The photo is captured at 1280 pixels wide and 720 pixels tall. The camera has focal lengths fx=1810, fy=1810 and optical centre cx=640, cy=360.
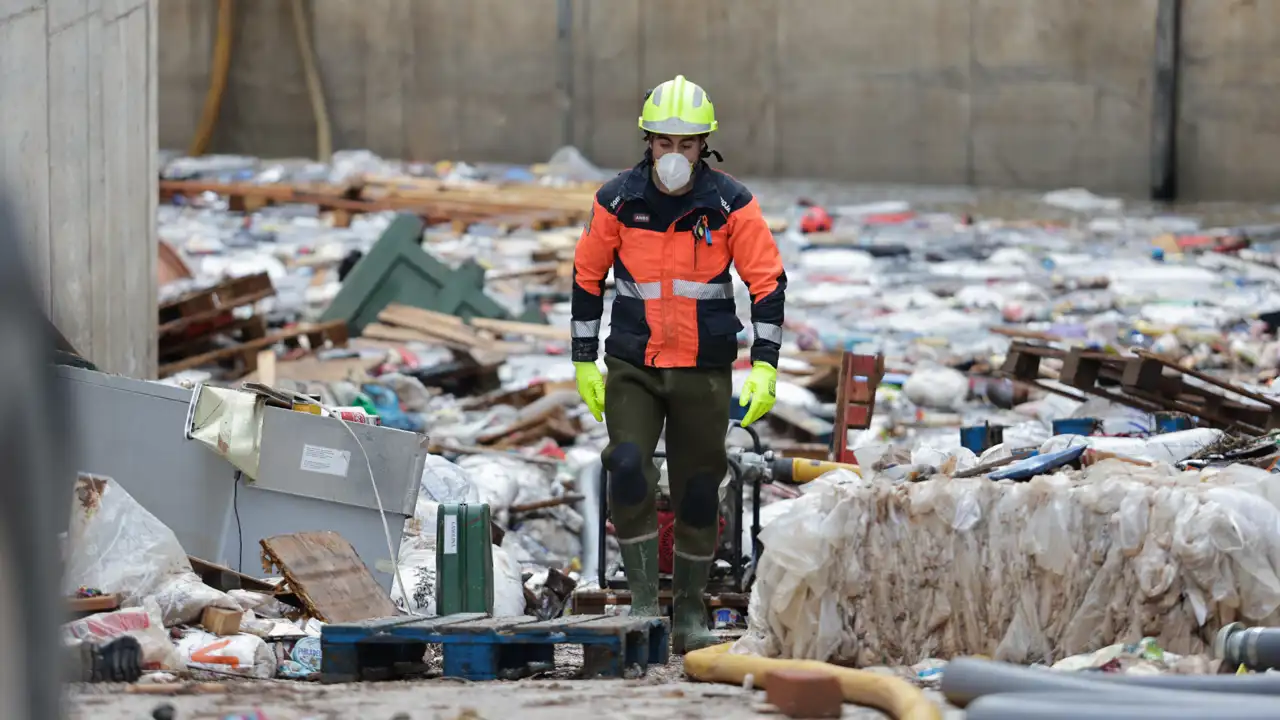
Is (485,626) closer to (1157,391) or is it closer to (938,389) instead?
(1157,391)

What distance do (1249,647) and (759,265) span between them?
1873 millimetres

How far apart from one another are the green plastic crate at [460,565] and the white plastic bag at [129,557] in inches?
Answer: 22.9

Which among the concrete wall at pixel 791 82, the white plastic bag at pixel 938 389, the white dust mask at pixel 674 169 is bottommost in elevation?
the white plastic bag at pixel 938 389

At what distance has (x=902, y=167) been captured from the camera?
17312mm

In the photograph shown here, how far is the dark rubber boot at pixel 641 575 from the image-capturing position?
5.23 metres

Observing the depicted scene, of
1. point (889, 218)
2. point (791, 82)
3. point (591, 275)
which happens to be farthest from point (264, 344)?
point (791, 82)

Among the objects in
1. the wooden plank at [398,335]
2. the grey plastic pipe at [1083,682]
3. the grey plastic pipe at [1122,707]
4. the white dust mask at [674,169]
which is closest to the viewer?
the grey plastic pipe at [1122,707]

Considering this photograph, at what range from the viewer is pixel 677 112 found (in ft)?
17.1

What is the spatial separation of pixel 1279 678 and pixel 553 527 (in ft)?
14.5

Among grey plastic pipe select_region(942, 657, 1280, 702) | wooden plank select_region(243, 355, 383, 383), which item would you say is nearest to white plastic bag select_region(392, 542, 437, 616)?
grey plastic pipe select_region(942, 657, 1280, 702)

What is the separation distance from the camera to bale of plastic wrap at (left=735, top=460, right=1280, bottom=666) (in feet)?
13.5

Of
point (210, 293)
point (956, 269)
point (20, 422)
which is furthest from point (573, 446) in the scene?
point (20, 422)

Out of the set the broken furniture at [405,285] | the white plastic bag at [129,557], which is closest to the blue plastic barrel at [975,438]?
the white plastic bag at [129,557]

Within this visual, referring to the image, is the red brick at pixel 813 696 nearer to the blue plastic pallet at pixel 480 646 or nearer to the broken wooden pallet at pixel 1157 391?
the blue plastic pallet at pixel 480 646
